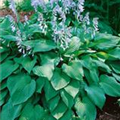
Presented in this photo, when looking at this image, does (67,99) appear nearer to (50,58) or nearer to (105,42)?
(50,58)

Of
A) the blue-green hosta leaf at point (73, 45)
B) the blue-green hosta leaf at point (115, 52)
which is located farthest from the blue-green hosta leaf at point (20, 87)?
the blue-green hosta leaf at point (115, 52)

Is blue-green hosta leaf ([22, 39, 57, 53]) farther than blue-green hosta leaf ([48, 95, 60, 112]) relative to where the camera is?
Yes

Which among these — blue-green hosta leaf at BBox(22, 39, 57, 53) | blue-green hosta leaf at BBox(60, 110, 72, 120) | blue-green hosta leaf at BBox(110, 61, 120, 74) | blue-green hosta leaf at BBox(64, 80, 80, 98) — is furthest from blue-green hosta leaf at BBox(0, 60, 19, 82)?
blue-green hosta leaf at BBox(110, 61, 120, 74)

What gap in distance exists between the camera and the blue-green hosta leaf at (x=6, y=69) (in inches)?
150

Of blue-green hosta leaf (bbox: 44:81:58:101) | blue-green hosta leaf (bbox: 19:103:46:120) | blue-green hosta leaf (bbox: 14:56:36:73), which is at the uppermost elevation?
blue-green hosta leaf (bbox: 14:56:36:73)

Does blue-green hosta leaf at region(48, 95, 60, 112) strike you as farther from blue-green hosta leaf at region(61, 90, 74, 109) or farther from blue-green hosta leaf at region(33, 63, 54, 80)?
blue-green hosta leaf at region(33, 63, 54, 80)

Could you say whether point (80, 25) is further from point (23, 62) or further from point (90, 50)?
point (23, 62)

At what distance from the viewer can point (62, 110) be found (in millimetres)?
3662

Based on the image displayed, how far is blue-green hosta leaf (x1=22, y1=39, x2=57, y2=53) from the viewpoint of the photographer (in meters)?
3.81

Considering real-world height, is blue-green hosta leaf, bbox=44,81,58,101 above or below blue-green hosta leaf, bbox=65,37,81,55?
below

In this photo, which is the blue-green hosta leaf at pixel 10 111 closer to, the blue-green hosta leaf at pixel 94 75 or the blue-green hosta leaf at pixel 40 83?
the blue-green hosta leaf at pixel 40 83

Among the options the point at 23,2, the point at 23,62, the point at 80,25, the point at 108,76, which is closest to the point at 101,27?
the point at 80,25

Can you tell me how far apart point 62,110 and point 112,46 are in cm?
115

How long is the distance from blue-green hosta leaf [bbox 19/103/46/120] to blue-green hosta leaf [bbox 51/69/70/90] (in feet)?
1.22
